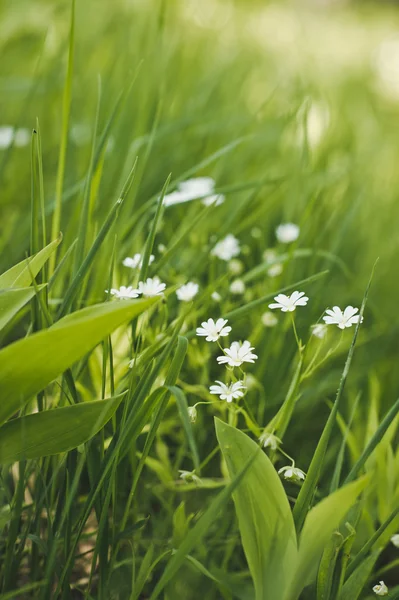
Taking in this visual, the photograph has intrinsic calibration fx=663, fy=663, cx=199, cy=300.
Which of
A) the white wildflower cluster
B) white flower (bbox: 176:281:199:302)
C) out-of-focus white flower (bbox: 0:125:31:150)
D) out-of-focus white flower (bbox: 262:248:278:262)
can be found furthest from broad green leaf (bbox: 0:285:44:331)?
out-of-focus white flower (bbox: 0:125:31:150)

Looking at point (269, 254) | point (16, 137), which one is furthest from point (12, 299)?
point (16, 137)

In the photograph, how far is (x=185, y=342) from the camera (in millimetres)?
607

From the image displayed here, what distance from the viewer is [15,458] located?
0.61 metres

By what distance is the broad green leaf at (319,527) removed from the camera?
21.0 inches

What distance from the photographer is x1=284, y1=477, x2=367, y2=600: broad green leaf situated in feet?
1.75

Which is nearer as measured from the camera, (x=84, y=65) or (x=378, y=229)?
(x=378, y=229)

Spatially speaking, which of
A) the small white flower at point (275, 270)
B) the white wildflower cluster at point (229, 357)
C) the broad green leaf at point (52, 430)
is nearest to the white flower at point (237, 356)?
the white wildflower cluster at point (229, 357)

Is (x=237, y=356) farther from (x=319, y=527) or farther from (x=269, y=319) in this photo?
(x=269, y=319)

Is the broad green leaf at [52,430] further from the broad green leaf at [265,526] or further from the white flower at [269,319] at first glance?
the white flower at [269,319]

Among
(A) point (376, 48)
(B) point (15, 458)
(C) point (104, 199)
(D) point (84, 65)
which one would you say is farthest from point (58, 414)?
(A) point (376, 48)

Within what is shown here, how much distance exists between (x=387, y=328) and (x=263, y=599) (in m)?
0.71

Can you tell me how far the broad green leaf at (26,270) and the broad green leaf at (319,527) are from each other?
32cm

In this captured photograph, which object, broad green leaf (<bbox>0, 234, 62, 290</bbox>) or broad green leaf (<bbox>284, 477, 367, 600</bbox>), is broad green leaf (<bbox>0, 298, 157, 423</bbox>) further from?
broad green leaf (<bbox>284, 477, 367, 600</bbox>)

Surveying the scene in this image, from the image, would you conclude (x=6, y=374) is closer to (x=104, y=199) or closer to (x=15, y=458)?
(x=15, y=458)
